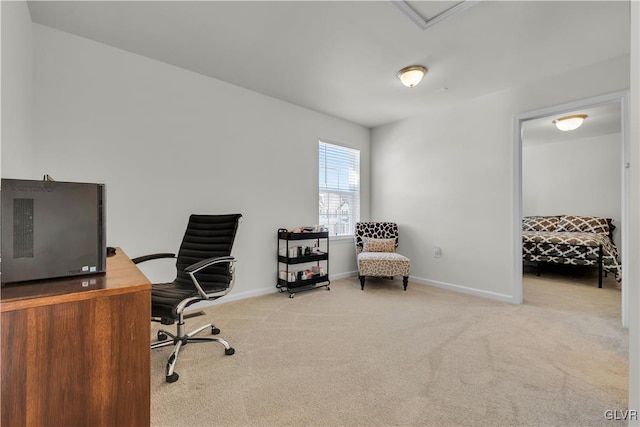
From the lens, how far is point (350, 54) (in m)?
2.56

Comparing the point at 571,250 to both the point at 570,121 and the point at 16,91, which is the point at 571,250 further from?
the point at 16,91

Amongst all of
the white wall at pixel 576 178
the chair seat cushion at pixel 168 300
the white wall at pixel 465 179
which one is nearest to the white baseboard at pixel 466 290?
the white wall at pixel 465 179

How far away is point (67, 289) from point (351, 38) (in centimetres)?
248

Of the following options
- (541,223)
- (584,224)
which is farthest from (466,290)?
(584,224)

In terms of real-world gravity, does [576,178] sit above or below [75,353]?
above

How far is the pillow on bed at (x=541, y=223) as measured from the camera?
5.31 metres

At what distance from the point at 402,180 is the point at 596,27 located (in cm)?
256

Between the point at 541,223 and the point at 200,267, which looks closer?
the point at 200,267

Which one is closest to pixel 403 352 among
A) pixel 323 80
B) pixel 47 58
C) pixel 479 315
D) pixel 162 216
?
pixel 479 315

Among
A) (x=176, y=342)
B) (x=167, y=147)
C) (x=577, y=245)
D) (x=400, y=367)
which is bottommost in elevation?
(x=400, y=367)

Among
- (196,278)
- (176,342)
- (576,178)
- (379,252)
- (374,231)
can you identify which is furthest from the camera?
(576,178)

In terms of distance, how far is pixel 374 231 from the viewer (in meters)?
4.36

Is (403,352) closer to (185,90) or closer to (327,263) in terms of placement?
(327,263)

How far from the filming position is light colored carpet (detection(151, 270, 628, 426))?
56.5 inches
